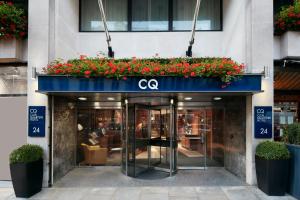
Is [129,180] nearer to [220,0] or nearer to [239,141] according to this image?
[239,141]

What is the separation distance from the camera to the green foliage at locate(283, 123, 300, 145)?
7977mm

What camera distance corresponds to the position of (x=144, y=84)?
8.08 metres

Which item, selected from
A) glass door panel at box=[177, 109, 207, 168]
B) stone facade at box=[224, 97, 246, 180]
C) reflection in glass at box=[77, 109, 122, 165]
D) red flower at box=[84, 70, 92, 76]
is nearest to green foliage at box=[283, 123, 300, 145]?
stone facade at box=[224, 97, 246, 180]

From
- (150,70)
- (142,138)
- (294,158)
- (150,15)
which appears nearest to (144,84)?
(150,70)

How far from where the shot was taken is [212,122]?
11.9 m

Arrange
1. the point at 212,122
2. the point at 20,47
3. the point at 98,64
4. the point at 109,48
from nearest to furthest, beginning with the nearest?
the point at 98,64 → the point at 20,47 → the point at 109,48 → the point at 212,122

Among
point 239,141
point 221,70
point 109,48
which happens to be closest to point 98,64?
point 109,48

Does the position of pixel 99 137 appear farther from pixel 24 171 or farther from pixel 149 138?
pixel 24 171

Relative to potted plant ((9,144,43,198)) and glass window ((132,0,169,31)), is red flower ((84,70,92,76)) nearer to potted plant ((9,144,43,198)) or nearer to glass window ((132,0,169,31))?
potted plant ((9,144,43,198))

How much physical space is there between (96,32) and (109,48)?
1367 mm

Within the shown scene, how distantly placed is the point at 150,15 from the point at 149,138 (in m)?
5.16

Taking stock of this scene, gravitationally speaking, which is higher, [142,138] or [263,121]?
[263,121]

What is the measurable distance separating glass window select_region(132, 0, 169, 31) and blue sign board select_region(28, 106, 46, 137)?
5102mm

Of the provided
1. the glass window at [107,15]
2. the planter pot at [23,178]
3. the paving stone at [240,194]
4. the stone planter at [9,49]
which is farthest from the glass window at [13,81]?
the paving stone at [240,194]
